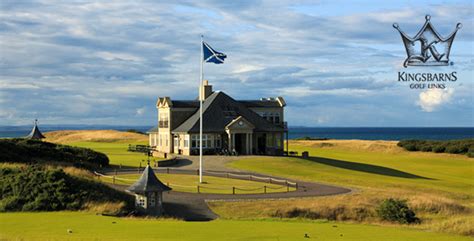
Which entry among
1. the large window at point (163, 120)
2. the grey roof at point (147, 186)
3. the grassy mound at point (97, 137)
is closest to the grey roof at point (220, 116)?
the large window at point (163, 120)

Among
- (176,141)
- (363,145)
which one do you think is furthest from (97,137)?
(363,145)

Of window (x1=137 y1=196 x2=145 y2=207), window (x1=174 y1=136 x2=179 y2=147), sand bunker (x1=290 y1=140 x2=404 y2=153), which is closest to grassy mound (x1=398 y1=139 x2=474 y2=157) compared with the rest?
sand bunker (x1=290 y1=140 x2=404 y2=153)

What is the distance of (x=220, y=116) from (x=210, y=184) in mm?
26925

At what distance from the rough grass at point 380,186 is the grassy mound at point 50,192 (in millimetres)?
6875

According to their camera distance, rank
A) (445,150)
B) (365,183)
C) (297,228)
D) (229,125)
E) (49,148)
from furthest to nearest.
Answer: (445,150)
(229,125)
(49,148)
(365,183)
(297,228)

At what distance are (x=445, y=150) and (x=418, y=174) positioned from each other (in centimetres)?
3019

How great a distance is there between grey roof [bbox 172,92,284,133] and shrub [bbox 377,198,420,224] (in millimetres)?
35874

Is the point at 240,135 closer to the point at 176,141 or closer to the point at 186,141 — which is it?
the point at 186,141

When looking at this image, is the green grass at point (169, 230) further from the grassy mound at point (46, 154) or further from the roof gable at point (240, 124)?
the roof gable at point (240, 124)

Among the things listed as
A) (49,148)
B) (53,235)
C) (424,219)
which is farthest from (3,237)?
(49,148)

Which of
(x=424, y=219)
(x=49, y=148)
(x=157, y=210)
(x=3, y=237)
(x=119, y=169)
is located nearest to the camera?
(x=3, y=237)

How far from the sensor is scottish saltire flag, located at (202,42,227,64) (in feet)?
160

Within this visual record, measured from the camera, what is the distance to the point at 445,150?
302ft

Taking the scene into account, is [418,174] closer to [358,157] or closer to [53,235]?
[358,157]
